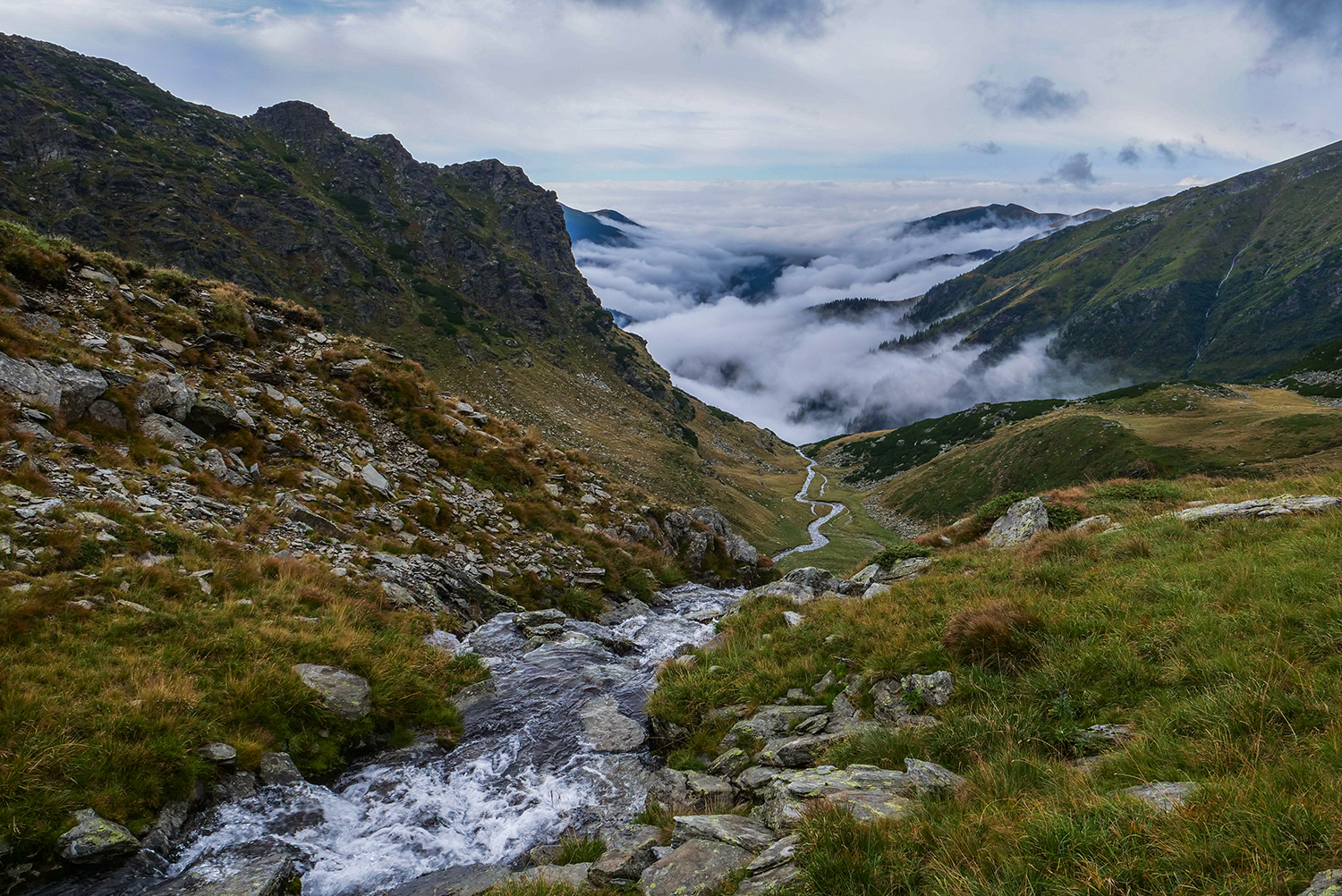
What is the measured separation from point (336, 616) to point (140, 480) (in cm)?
668

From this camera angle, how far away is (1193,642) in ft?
26.5

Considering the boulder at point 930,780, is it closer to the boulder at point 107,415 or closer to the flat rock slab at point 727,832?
the flat rock slab at point 727,832

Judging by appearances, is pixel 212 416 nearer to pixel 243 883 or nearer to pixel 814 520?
pixel 243 883

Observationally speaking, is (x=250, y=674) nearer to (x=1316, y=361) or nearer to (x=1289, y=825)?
(x=1289, y=825)

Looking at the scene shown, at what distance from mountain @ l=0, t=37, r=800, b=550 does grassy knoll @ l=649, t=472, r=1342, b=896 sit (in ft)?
233

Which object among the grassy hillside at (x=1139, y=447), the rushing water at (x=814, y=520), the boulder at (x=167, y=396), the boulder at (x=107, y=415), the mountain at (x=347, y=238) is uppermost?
the mountain at (x=347, y=238)

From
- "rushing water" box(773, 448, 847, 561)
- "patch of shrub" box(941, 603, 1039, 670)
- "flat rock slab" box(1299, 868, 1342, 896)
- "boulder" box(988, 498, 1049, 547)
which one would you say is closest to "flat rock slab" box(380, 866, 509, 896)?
"flat rock slab" box(1299, 868, 1342, 896)

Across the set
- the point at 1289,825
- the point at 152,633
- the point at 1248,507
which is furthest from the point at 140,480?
the point at 1248,507

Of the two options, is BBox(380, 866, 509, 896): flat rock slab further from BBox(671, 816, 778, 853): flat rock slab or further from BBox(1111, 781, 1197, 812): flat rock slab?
BBox(1111, 781, 1197, 812): flat rock slab

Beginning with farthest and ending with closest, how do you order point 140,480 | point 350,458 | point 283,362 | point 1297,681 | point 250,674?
point 283,362 < point 350,458 < point 140,480 < point 250,674 < point 1297,681

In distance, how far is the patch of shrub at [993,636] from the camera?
32.6ft

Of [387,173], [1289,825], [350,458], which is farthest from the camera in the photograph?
[387,173]

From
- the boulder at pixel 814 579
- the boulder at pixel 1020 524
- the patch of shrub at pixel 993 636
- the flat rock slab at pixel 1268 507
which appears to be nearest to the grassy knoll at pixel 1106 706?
the patch of shrub at pixel 993 636

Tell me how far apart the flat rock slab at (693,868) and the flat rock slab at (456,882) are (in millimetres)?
2539
